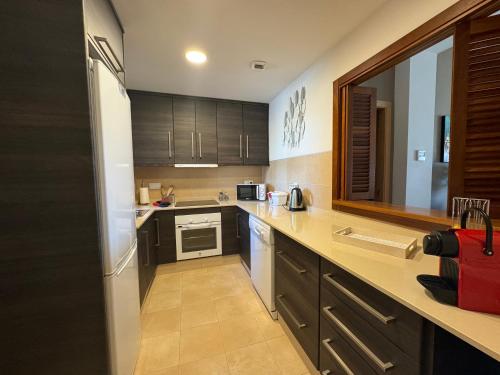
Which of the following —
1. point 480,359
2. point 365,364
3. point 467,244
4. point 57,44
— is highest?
point 57,44

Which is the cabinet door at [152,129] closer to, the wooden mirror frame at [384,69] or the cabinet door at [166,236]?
the cabinet door at [166,236]

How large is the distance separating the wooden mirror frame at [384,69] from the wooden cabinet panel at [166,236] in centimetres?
200

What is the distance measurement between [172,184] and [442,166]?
12.1 ft

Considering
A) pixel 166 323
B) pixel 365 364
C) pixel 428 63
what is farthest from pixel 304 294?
pixel 428 63

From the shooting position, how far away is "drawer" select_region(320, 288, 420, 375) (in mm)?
732

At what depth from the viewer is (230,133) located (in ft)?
10.4

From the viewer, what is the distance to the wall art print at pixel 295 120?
2293 millimetres

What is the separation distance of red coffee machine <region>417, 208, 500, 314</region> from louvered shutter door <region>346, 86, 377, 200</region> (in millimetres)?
1146

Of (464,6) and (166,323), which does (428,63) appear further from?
(166,323)

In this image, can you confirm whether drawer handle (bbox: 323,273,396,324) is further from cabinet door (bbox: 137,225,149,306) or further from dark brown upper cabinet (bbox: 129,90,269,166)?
dark brown upper cabinet (bbox: 129,90,269,166)

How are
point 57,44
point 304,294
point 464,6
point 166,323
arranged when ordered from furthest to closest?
point 166,323 < point 304,294 < point 464,6 < point 57,44

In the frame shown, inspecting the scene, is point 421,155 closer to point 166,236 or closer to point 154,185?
point 166,236

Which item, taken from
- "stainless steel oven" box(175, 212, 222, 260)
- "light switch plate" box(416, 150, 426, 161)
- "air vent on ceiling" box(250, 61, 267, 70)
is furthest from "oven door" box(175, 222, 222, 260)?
"light switch plate" box(416, 150, 426, 161)

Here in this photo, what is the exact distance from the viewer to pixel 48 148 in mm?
882
